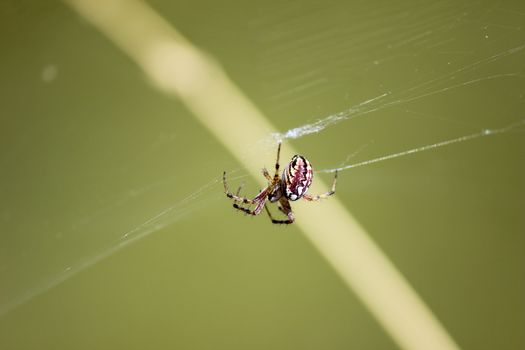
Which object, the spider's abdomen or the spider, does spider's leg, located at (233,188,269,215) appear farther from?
the spider's abdomen

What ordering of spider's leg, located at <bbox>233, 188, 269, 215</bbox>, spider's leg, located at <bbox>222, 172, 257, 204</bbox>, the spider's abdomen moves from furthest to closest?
spider's leg, located at <bbox>233, 188, 269, 215</bbox>, spider's leg, located at <bbox>222, 172, 257, 204</bbox>, the spider's abdomen

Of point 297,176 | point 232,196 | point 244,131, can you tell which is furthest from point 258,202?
→ point 244,131

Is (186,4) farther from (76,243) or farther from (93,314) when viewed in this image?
(93,314)

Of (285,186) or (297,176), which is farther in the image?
(285,186)

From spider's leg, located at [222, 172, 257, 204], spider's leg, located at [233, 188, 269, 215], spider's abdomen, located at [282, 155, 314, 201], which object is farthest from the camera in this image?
spider's leg, located at [233, 188, 269, 215]

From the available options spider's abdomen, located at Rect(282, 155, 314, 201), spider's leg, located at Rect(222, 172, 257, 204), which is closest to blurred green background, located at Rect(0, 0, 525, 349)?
spider's leg, located at Rect(222, 172, 257, 204)

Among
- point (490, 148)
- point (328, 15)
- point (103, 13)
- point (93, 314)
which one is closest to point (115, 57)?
point (103, 13)

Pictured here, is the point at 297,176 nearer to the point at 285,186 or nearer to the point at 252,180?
the point at 285,186
